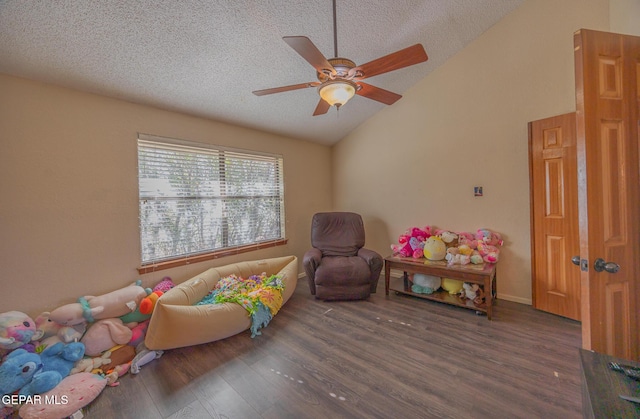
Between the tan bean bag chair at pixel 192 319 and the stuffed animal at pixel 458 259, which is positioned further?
the stuffed animal at pixel 458 259

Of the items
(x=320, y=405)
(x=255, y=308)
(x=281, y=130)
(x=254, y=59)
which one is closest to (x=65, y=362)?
(x=255, y=308)

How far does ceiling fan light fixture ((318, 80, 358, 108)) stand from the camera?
148 cm

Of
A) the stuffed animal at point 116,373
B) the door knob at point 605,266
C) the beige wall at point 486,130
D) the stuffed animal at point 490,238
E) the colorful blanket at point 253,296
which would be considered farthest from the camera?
the stuffed animal at point 490,238

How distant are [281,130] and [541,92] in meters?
3.06

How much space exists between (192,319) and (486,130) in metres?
3.66

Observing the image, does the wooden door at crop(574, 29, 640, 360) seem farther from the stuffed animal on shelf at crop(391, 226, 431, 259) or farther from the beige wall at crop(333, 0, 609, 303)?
the stuffed animal on shelf at crop(391, 226, 431, 259)

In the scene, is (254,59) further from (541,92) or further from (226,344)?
(541,92)

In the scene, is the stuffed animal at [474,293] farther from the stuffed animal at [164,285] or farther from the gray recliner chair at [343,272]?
the stuffed animal at [164,285]

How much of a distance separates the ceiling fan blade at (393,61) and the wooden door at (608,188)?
729mm

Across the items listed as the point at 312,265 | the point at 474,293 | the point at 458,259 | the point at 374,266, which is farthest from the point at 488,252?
the point at 312,265

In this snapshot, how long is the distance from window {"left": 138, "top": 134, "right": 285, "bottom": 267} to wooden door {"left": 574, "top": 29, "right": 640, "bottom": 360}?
121 inches

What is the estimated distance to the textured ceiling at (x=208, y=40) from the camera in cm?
150

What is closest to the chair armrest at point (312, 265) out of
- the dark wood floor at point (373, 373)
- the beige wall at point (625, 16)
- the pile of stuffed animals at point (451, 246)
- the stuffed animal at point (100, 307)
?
the dark wood floor at point (373, 373)

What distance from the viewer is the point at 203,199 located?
9.04ft
